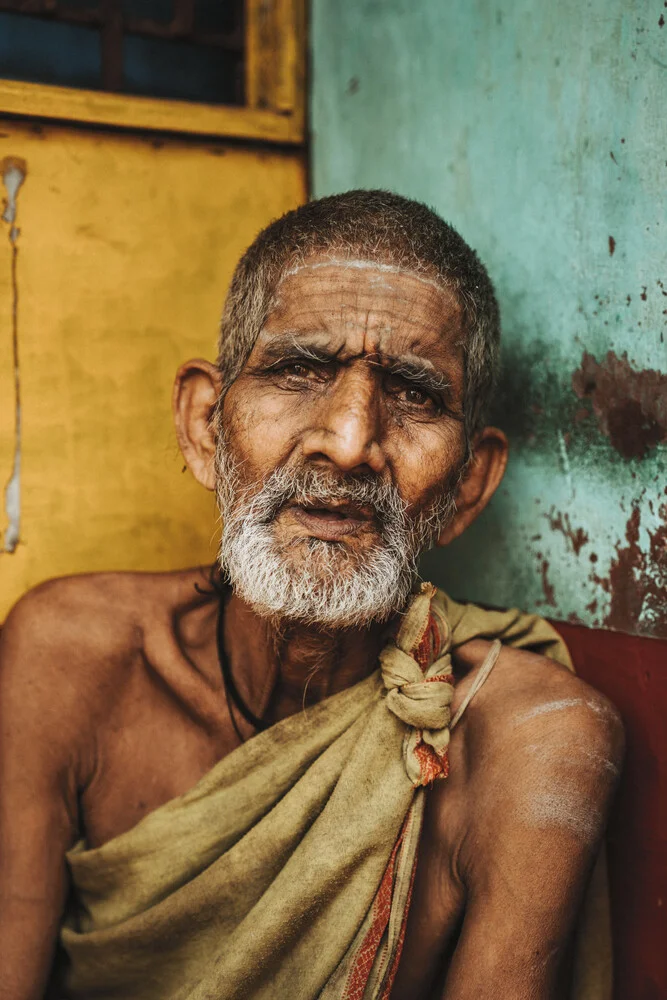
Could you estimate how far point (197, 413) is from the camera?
2.24 m

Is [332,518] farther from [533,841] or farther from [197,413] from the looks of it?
[533,841]

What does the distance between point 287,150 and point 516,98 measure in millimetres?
821

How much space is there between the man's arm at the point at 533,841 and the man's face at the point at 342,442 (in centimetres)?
41

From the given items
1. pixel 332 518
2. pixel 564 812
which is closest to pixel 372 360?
pixel 332 518

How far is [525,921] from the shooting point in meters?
1.71

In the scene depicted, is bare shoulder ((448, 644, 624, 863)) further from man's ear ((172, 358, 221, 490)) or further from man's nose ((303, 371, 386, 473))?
man's ear ((172, 358, 221, 490))

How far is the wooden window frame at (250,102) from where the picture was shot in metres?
2.38

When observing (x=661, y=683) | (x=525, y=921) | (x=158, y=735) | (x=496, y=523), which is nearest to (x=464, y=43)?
(x=496, y=523)

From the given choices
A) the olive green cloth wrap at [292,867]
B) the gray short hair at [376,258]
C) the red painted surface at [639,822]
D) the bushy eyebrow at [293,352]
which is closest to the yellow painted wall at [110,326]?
the gray short hair at [376,258]

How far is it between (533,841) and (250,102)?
89.9 inches

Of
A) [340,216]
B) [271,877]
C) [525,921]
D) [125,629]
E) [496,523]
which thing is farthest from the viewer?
[496,523]

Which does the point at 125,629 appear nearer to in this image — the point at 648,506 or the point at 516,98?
the point at 648,506

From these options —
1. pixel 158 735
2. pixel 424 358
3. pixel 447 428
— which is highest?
pixel 424 358

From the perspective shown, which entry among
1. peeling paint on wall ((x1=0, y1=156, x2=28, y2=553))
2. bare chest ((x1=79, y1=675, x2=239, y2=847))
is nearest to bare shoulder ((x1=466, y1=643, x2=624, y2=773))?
bare chest ((x1=79, y1=675, x2=239, y2=847))
